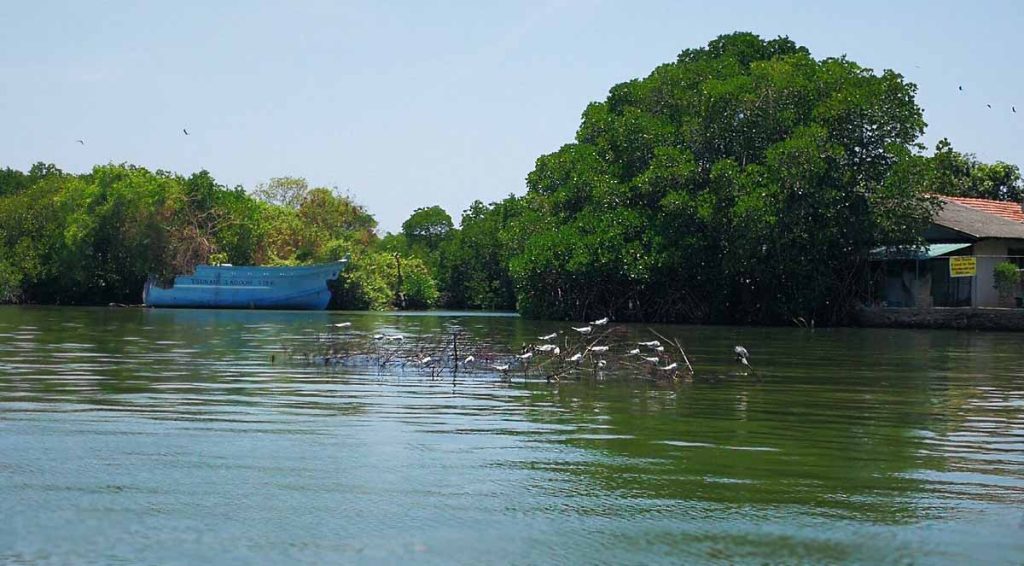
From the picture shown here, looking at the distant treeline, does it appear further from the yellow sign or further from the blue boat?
the yellow sign

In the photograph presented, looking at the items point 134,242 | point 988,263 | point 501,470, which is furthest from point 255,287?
point 501,470

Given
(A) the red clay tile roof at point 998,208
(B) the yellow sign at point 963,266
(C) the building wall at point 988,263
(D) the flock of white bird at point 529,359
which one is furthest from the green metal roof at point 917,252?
(D) the flock of white bird at point 529,359

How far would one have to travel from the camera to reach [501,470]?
8.94m

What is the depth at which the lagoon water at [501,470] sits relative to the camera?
663 cm

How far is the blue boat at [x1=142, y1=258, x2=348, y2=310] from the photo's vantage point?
63531 mm

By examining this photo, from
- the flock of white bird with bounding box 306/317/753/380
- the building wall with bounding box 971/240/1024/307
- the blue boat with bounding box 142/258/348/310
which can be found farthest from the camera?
the blue boat with bounding box 142/258/348/310

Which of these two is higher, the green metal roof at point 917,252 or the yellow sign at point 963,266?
the green metal roof at point 917,252

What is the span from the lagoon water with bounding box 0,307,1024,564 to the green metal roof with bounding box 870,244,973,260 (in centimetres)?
2650

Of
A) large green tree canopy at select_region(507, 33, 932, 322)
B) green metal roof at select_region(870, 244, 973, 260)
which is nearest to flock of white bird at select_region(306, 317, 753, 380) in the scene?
large green tree canopy at select_region(507, 33, 932, 322)

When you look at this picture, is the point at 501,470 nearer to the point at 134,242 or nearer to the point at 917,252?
the point at 917,252

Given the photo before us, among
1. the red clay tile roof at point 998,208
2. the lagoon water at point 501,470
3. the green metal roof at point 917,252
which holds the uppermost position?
the red clay tile roof at point 998,208

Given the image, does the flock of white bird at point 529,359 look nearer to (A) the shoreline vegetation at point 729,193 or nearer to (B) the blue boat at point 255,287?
(A) the shoreline vegetation at point 729,193

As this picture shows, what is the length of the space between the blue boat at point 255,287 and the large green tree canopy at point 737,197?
1967 cm

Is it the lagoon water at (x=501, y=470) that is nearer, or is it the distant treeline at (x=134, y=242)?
the lagoon water at (x=501, y=470)
